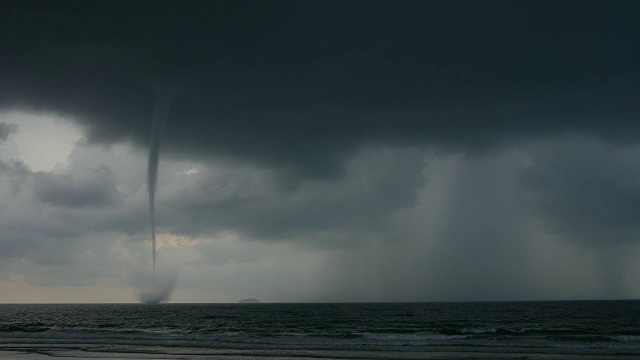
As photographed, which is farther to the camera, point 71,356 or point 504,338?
point 504,338

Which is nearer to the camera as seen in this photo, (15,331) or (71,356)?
(71,356)

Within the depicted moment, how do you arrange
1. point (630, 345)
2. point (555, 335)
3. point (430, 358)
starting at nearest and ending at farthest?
1. point (430, 358)
2. point (630, 345)
3. point (555, 335)

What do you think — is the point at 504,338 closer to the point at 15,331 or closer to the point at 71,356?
the point at 71,356

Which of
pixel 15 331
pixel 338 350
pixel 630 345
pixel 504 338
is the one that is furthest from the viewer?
pixel 15 331

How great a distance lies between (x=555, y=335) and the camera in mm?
57438

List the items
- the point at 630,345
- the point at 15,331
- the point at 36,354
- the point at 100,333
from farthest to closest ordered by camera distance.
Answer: the point at 15,331 → the point at 100,333 → the point at 630,345 → the point at 36,354

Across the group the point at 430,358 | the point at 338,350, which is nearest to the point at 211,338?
the point at 338,350

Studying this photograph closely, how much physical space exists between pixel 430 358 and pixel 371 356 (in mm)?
4330

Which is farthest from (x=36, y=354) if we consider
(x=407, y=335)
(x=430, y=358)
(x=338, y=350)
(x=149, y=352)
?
(x=407, y=335)

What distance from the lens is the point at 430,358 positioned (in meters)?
37.3

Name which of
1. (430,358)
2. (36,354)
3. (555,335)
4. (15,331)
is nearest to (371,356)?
(430,358)

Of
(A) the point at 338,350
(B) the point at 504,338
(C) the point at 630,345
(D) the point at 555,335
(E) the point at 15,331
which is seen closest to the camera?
(A) the point at 338,350

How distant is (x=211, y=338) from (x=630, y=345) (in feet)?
131

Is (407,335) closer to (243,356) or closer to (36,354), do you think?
(243,356)
